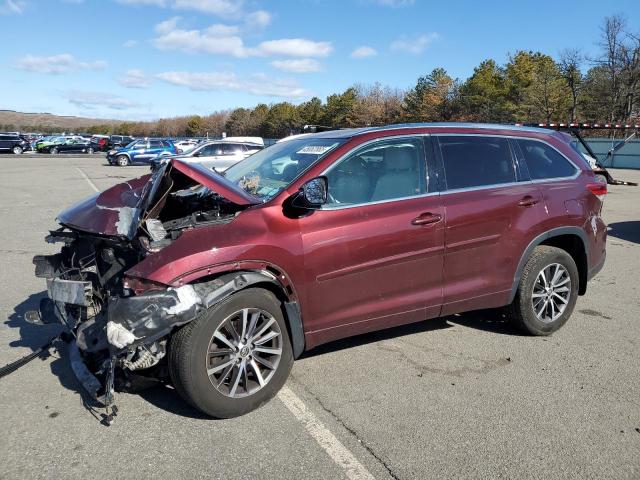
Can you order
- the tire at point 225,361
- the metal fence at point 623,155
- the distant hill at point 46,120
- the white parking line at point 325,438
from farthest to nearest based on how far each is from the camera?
the distant hill at point 46,120
the metal fence at point 623,155
the tire at point 225,361
the white parking line at point 325,438

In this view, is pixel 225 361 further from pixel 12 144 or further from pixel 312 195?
pixel 12 144

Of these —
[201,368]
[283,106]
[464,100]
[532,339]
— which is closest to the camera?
[201,368]

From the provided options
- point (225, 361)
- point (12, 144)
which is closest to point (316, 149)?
point (225, 361)

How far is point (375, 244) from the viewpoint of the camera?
376cm

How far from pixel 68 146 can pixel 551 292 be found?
52.2 metres

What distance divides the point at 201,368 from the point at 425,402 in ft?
5.08

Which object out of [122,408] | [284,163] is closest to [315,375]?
[122,408]

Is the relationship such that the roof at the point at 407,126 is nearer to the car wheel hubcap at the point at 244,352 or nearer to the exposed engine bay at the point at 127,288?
the exposed engine bay at the point at 127,288

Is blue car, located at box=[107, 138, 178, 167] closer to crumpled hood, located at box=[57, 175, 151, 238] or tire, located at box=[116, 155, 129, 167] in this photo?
tire, located at box=[116, 155, 129, 167]

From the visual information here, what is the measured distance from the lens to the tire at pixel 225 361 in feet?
10.4

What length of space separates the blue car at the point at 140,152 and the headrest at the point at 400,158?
97.4 ft

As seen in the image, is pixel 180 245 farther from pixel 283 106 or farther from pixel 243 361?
pixel 283 106

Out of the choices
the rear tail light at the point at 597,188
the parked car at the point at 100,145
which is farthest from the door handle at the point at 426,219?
the parked car at the point at 100,145

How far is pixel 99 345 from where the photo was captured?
11.0 ft
